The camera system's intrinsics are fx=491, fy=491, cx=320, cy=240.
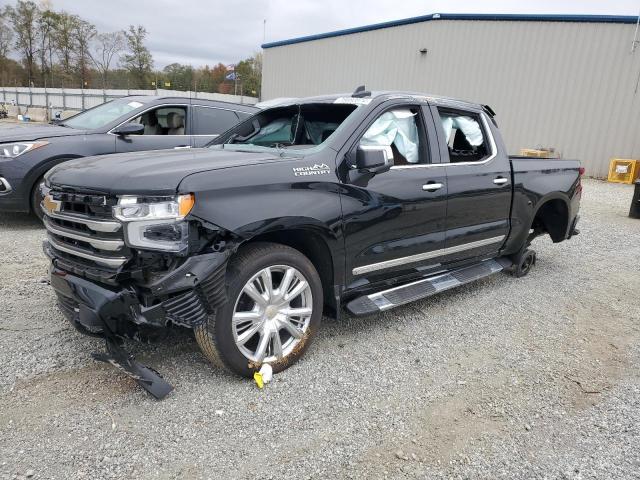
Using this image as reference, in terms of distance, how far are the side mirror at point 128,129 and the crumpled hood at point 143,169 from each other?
10.1ft

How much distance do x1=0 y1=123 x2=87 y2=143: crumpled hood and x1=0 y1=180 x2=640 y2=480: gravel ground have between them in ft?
7.79

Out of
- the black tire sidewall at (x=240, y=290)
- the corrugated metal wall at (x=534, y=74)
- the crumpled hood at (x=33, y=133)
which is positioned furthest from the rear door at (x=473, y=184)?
the corrugated metal wall at (x=534, y=74)

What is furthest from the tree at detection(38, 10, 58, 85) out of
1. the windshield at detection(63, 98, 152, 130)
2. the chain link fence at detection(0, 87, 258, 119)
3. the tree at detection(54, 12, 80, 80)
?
the windshield at detection(63, 98, 152, 130)

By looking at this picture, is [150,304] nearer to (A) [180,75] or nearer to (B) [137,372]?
(B) [137,372]

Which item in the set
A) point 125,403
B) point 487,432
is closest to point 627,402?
point 487,432

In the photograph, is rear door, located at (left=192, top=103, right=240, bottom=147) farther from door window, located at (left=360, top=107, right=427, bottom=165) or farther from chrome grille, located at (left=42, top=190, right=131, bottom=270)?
chrome grille, located at (left=42, top=190, right=131, bottom=270)

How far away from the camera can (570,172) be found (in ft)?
18.1

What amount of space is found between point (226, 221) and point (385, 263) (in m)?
1.41

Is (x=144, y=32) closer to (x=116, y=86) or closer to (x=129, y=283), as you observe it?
(x=116, y=86)

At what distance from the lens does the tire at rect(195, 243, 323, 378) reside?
9.24 ft

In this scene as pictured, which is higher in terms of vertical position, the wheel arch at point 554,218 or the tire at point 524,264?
the wheel arch at point 554,218

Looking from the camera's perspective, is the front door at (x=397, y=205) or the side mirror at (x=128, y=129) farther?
the side mirror at (x=128, y=129)

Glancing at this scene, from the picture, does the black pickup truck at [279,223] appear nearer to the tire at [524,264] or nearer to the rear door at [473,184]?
the rear door at [473,184]

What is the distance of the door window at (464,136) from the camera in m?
4.24
